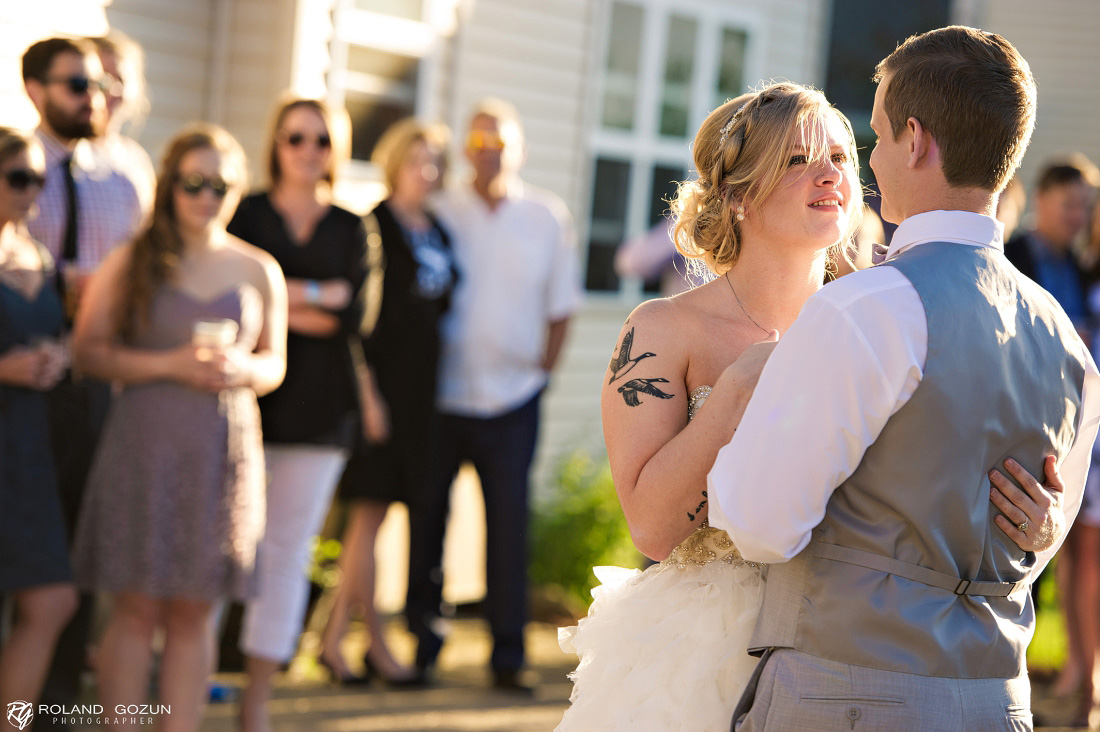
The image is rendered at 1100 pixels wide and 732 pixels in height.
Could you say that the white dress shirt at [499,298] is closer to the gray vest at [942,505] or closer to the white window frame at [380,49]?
the white window frame at [380,49]

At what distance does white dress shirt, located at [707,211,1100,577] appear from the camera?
1750 millimetres

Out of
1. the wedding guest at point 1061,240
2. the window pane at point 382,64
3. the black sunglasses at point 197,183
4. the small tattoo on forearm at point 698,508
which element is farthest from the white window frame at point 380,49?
the small tattoo on forearm at point 698,508

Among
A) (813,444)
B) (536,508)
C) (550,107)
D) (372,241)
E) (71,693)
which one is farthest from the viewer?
(550,107)

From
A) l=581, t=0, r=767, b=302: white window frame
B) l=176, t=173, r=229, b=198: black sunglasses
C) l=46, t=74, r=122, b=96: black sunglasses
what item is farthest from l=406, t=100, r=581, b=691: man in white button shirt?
l=581, t=0, r=767, b=302: white window frame

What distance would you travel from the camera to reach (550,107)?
799cm

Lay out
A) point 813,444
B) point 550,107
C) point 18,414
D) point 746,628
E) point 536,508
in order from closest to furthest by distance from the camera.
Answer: point 813,444, point 746,628, point 18,414, point 536,508, point 550,107

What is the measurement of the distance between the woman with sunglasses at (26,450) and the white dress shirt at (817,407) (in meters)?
2.56

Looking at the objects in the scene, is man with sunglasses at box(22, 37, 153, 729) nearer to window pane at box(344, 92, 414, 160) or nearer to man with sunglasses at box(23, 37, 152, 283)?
man with sunglasses at box(23, 37, 152, 283)

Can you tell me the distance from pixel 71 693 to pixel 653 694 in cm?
291

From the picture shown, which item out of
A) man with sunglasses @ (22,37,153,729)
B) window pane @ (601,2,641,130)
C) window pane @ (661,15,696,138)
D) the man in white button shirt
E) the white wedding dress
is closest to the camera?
the white wedding dress

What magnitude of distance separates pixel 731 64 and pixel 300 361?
6000mm

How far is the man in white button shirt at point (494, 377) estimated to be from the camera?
219 inches

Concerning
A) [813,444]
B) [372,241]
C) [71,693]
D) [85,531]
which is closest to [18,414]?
[85,531]

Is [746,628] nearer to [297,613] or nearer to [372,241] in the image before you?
[297,613]
